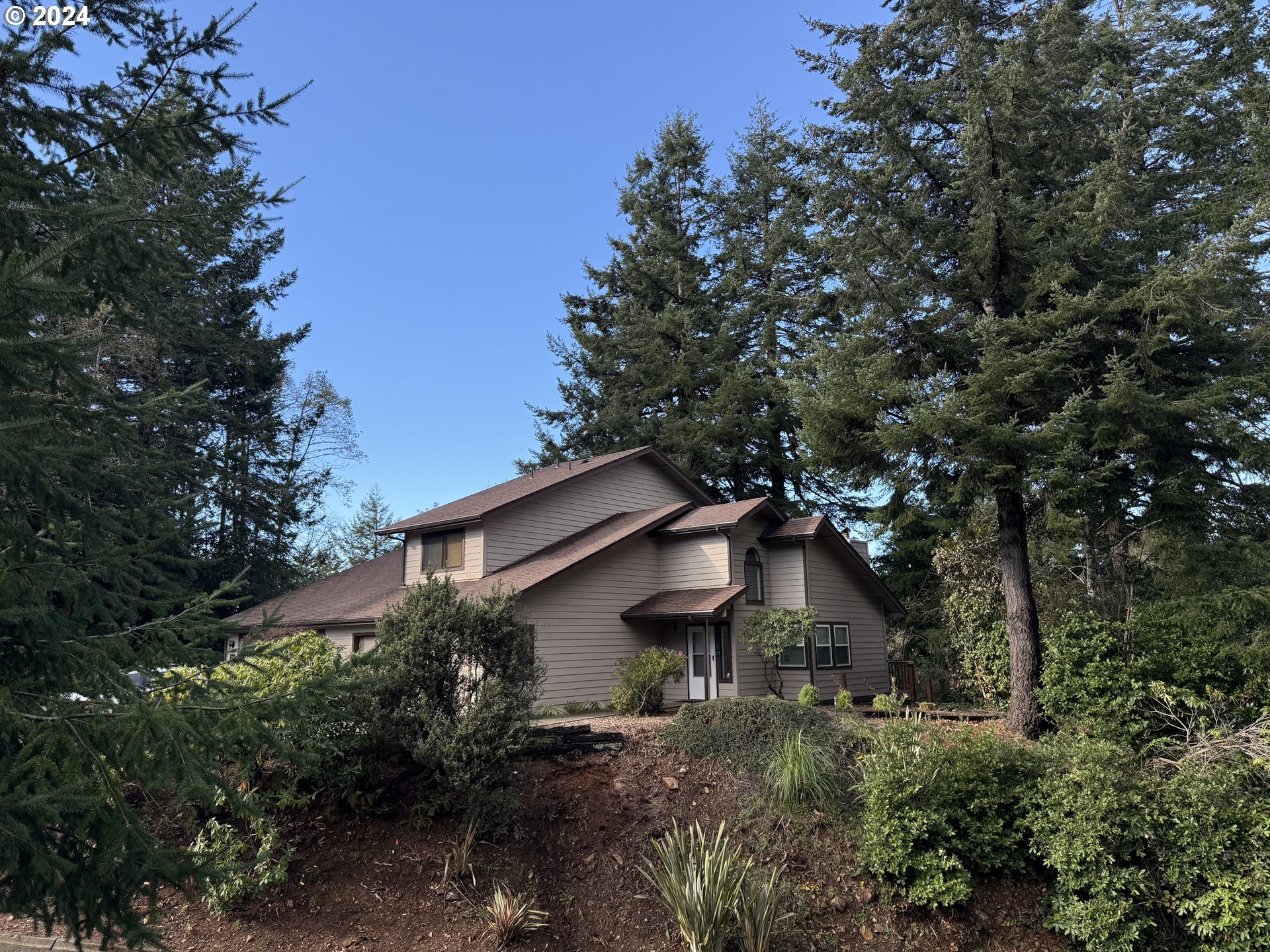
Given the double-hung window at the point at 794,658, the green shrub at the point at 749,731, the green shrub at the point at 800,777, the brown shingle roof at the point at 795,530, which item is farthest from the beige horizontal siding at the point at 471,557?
the green shrub at the point at 800,777

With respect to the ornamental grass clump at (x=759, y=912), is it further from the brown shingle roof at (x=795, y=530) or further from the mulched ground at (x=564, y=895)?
the brown shingle roof at (x=795, y=530)

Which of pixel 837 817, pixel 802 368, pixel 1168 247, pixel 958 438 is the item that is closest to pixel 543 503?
pixel 802 368

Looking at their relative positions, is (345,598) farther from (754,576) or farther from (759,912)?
(759,912)

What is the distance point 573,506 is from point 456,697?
534 inches

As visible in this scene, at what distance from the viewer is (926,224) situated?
13.6m

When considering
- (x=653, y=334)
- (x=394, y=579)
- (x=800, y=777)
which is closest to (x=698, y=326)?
(x=653, y=334)

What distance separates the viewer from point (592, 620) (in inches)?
753

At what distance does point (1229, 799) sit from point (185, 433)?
105 feet

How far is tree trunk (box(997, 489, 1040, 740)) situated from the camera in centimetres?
1258

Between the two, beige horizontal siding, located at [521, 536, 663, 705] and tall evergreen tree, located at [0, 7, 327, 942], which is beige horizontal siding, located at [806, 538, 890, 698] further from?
tall evergreen tree, located at [0, 7, 327, 942]

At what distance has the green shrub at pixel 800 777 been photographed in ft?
30.6

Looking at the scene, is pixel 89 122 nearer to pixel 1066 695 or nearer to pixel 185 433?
pixel 1066 695

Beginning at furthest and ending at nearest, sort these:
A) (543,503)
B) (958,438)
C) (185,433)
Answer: (185,433) < (543,503) < (958,438)

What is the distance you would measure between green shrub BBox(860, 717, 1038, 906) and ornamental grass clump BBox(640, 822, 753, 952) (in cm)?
164
